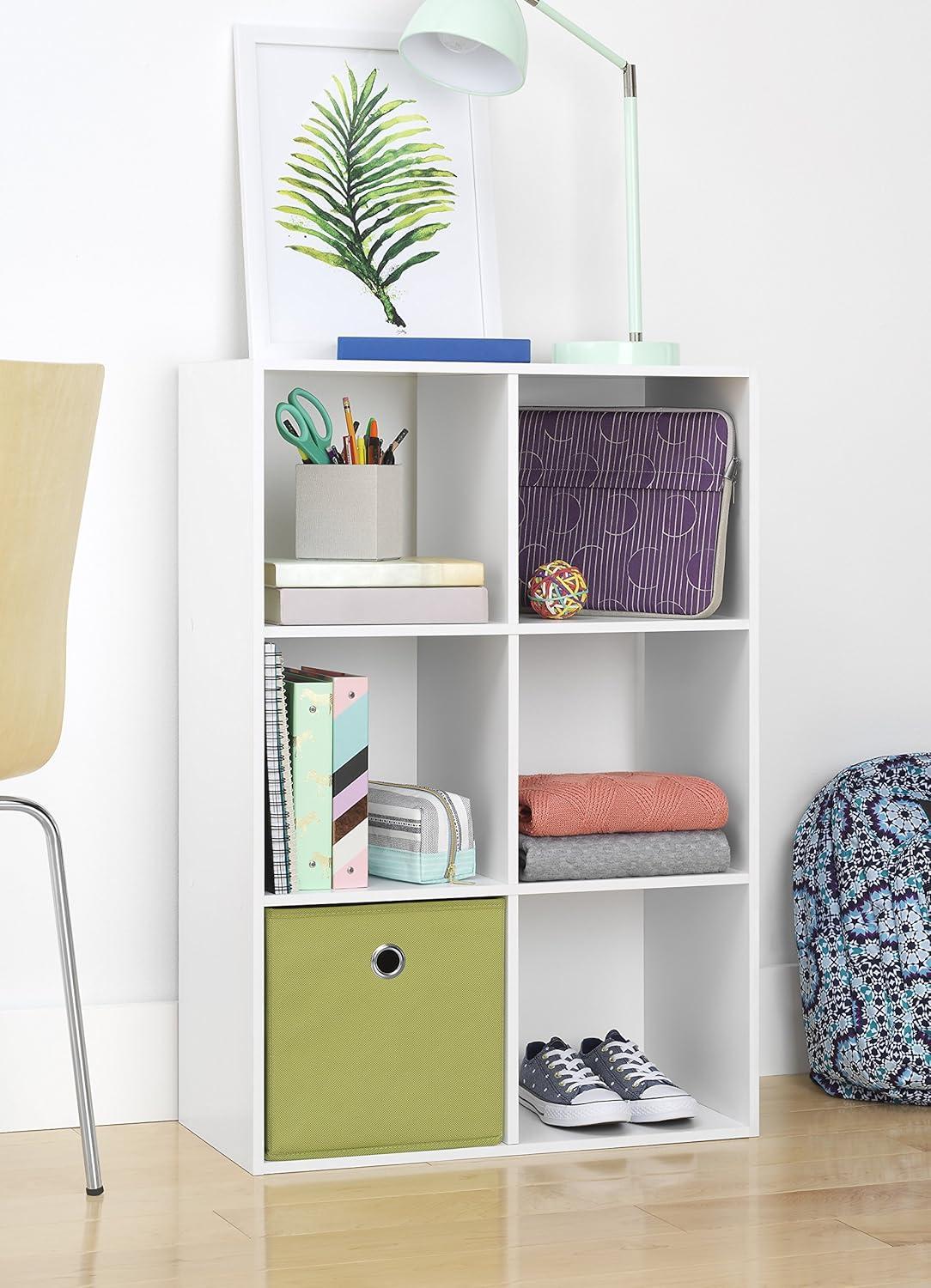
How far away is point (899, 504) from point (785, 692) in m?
0.35

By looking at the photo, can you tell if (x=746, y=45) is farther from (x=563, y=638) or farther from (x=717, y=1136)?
(x=717, y=1136)

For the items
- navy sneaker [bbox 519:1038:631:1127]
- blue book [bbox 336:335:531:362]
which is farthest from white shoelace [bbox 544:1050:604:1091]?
blue book [bbox 336:335:531:362]

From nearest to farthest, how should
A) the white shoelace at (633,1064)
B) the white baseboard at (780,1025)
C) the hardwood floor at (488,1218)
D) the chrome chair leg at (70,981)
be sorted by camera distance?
the hardwood floor at (488,1218) → the chrome chair leg at (70,981) → the white shoelace at (633,1064) → the white baseboard at (780,1025)

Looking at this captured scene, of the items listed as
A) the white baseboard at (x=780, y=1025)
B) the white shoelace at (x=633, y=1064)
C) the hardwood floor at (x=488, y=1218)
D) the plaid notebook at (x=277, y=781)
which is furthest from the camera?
the white baseboard at (x=780, y=1025)

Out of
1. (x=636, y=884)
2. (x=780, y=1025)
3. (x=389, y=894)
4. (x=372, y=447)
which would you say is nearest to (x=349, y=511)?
(x=372, y=447)

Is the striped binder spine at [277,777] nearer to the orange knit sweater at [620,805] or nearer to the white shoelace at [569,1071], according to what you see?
the orange knit sweater at [620,805]

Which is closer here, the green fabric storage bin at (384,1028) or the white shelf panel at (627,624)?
the green fabric storage bin at (384,1028)

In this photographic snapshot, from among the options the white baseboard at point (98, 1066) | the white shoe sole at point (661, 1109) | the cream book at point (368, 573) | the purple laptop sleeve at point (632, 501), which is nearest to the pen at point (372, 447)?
the cream book at point (368, 573)

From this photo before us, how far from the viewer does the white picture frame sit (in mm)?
2320

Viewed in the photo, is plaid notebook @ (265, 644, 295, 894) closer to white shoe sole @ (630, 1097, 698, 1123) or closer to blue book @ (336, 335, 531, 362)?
blue book @ (336, 335, 531, 362)

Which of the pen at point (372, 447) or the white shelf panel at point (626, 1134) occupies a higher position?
the pen at point (372, 447)

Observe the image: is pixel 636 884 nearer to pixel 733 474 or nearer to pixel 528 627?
pixel 528 627

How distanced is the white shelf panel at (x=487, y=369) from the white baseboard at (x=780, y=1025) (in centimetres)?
92

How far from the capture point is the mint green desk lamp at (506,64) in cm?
221
